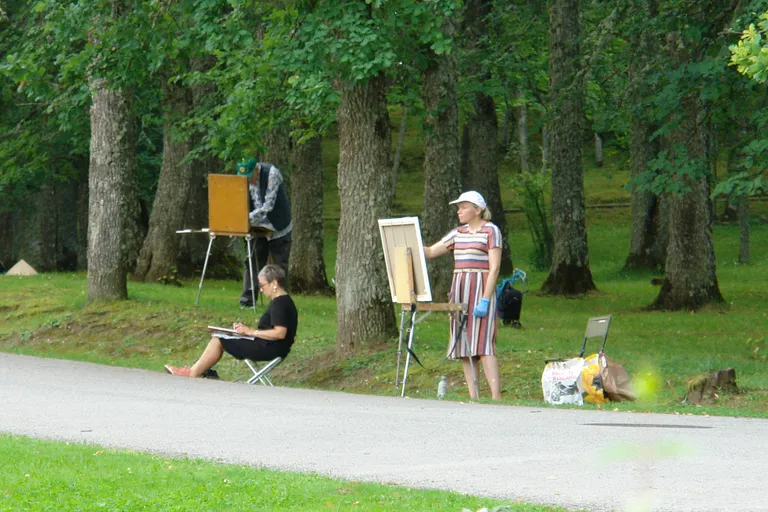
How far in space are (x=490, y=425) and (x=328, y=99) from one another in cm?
678

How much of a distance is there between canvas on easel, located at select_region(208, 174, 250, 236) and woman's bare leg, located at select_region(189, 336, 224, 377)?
13.4ft

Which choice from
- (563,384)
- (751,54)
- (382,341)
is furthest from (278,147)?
(751,54)

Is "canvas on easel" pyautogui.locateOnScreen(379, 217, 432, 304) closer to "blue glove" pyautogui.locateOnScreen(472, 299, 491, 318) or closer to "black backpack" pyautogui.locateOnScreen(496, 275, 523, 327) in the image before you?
"blue glove" pyautogui.locateOnScreen(472, 299, 491, 318)

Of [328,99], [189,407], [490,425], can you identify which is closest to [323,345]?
[328,99]

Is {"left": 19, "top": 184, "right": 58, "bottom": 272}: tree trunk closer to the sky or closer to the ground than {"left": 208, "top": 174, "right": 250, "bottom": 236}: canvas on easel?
closer to the ground

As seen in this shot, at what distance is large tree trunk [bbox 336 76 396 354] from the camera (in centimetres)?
1562

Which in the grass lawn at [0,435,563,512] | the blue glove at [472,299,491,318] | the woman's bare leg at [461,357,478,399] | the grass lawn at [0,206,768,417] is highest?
the blue glove at [472,299,491,318]

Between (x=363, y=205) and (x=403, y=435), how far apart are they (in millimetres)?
7014

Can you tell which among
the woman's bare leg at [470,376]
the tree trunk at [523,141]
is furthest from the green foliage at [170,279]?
the tree trunk at [523,141]

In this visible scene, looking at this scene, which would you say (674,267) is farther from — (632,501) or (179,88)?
(632,501)

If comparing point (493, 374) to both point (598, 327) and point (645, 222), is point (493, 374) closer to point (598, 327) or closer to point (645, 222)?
point (598, 327)

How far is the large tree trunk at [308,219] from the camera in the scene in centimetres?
2514

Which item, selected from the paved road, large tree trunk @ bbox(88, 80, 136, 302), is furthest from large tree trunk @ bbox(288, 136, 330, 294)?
the paved road

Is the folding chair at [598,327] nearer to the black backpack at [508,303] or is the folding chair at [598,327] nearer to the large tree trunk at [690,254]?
the black backpack at [508,303]
